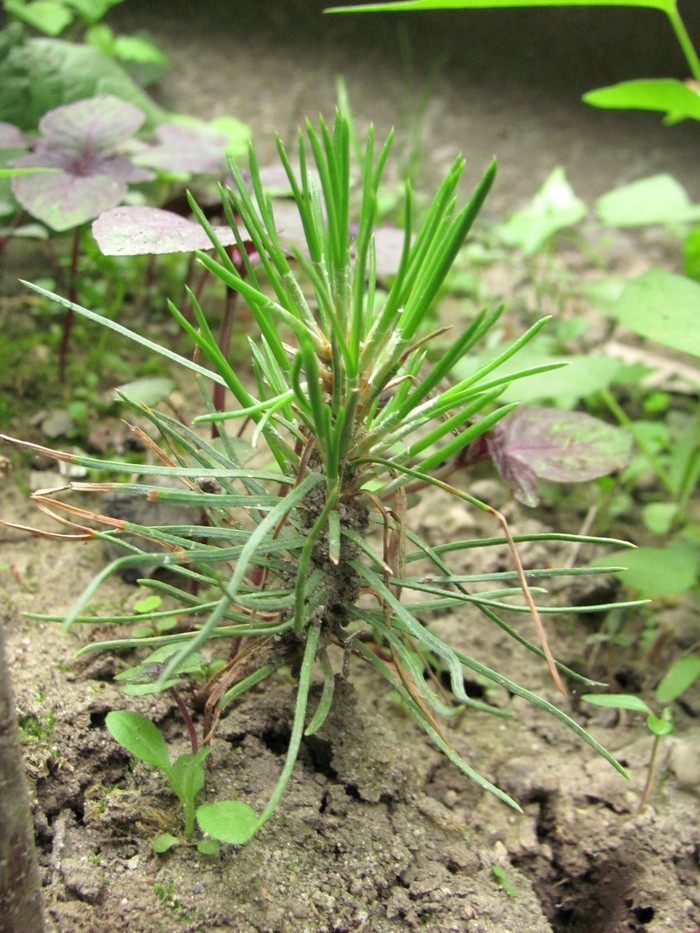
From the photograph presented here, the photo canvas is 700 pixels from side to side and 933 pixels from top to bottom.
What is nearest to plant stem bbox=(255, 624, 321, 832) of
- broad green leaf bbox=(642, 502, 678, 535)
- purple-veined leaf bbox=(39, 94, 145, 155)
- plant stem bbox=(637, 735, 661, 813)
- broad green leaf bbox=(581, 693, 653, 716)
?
broad green leaf bbox=(581, 693, 653, 716)

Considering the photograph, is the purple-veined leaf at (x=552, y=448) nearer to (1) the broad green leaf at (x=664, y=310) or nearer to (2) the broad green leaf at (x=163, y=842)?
(1) the broad green leaf at (x=664, y=310)

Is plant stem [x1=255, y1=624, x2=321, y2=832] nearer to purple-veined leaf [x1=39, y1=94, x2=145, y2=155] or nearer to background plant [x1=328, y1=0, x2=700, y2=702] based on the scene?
background plant [x1=328, y1=0, x2=700, y2=702]

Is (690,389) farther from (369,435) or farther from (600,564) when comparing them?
(369,435)

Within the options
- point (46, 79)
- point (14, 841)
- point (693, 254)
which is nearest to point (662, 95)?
point (693, 254)

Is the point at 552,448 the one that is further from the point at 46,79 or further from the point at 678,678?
the point at 46,79

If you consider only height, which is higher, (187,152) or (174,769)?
(187,152)
